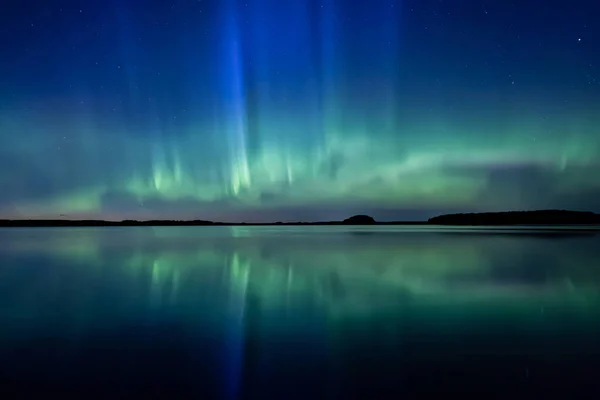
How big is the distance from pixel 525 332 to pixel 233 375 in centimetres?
673

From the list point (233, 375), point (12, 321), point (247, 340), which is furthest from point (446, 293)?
point (12, 321)

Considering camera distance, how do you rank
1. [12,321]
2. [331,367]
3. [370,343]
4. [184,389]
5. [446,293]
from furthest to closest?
[446,293] → [12,321] → [370,343] → [331,367] → [184,389]

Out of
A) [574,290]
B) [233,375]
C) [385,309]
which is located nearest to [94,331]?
[233,375]

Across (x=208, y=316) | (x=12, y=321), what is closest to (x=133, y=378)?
(x=208, y=316)

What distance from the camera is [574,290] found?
55.9 feet

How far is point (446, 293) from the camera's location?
54.9 feet

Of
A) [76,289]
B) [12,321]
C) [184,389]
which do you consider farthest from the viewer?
[76,289]

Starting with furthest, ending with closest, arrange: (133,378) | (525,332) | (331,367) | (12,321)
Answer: (12,321)
(525,332)
(331,367)
(133,378)

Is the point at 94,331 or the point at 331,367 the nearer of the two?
the point at 331,367

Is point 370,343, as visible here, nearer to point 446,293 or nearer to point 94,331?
point 94,331

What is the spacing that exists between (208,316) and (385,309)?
496 centimetres

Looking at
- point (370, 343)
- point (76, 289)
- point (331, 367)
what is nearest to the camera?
point (331, 367)

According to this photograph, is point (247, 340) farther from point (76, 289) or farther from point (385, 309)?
point (76, 289)

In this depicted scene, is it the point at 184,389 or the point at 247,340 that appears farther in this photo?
the point at 247,340
